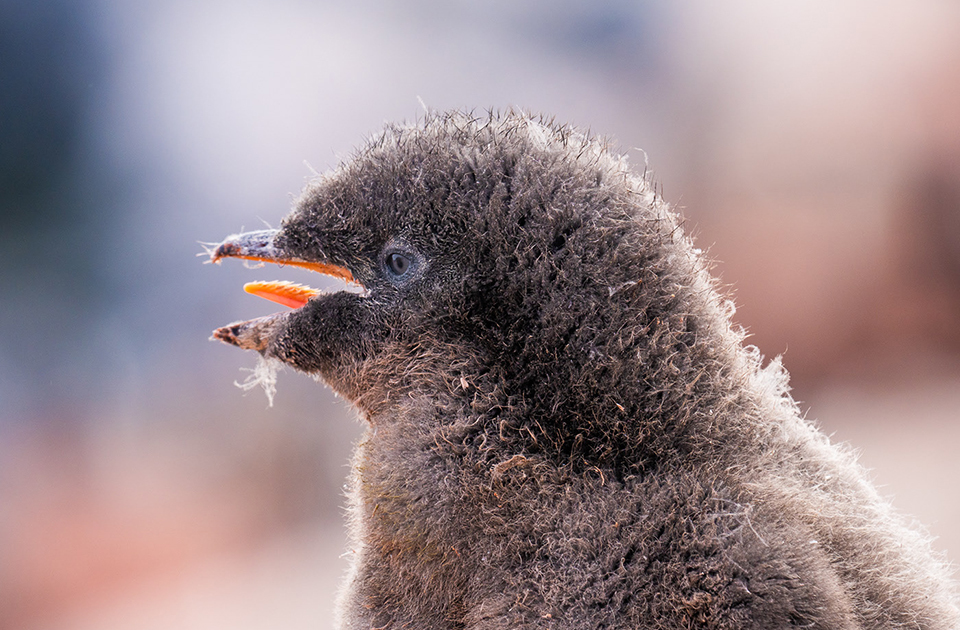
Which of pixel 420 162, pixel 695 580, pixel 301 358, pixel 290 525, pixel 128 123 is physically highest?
pixel 128 123

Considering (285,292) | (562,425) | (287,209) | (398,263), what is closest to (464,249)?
(398,263)

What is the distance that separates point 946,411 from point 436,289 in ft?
11.2

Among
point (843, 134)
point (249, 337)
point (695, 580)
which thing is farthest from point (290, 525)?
point (843, 134)

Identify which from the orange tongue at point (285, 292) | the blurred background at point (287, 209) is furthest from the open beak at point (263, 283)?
the blurred background at point (287, 209)

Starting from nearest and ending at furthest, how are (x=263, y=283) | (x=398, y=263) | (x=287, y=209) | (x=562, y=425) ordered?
(x=562, y=425) → (x=398, y=263) → (x=263, y=283) → (x=287, y=209)

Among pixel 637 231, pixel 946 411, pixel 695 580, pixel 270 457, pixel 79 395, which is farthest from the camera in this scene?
pixel 946 411

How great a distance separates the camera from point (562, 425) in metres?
1.10

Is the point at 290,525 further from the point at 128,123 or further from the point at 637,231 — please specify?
the point at 637,231

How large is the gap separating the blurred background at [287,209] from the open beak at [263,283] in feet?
4.41

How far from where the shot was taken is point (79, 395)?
2895mm

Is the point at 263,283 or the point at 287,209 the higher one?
the point at 287,209

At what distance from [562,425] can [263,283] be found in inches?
26.9

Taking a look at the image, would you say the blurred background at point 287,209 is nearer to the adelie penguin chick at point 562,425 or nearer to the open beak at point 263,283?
the open beak at point 263,283

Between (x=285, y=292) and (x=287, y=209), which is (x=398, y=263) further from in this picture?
(x=287, y=209)
